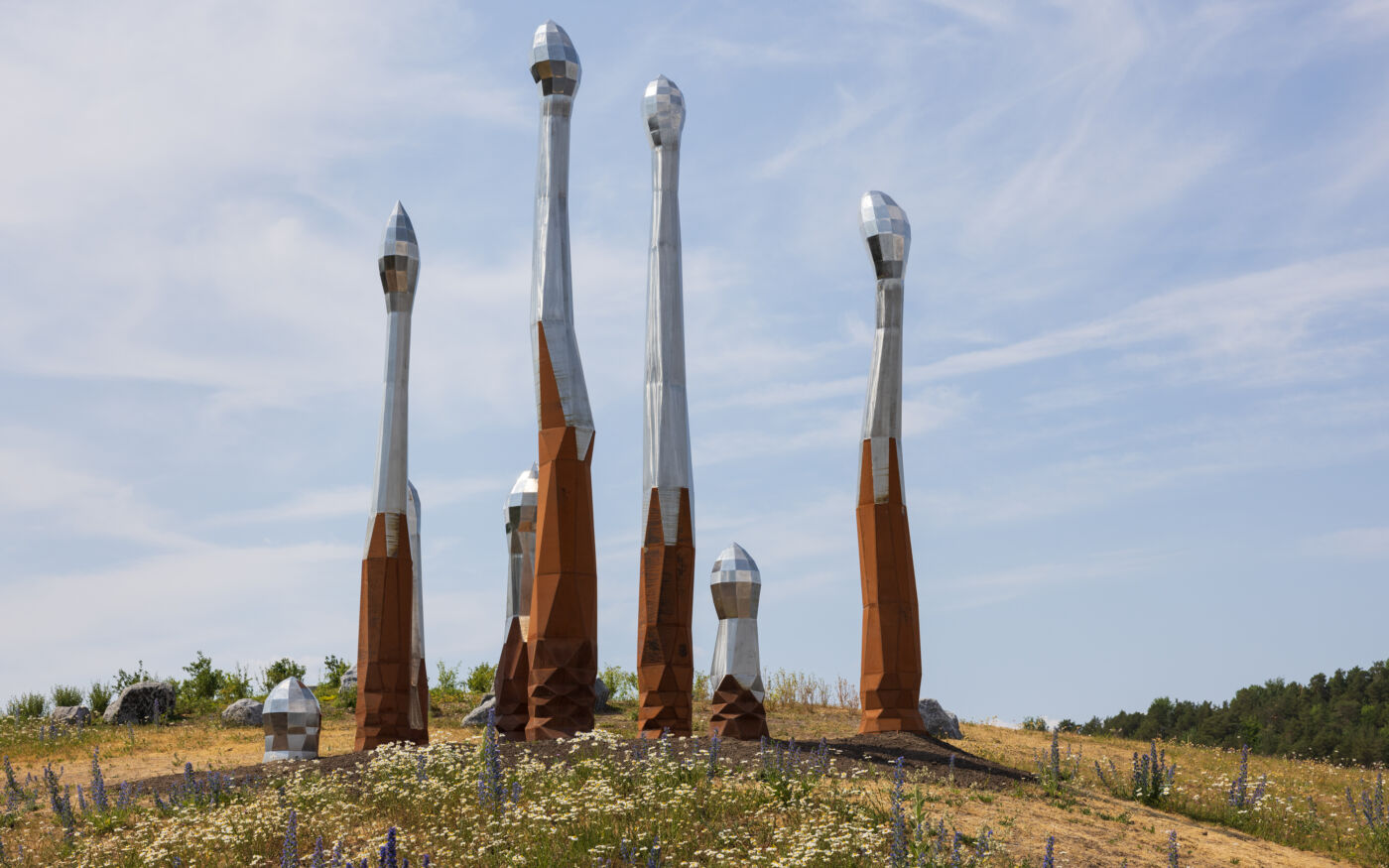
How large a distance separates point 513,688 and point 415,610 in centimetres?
210

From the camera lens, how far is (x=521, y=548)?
17984 millimetres

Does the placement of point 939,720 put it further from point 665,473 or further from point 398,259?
point 398,259

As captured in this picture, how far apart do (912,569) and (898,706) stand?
1.80 metres

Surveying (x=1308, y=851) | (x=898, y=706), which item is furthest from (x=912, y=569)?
(x=1308, y=851)

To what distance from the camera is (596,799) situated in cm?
988

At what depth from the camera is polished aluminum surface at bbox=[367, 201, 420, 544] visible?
691 inches

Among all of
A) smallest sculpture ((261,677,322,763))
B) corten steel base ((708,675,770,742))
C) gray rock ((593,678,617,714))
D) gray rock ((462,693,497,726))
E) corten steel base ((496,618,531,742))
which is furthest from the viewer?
gray rock ((593,678,617,714))

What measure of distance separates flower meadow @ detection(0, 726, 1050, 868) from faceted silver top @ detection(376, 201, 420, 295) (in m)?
7.10

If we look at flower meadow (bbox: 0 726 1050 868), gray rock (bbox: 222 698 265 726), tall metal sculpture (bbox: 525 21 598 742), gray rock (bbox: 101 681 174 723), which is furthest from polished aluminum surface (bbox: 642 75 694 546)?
Answer: gray rock (bbox: 101 681 174 723)

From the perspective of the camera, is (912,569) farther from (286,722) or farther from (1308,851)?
(286,722)

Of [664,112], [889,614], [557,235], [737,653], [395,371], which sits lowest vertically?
[737,653]

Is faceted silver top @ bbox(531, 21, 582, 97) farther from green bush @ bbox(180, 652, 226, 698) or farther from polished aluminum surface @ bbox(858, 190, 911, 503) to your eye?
green bush @ bbox(180, 652, 226, 698)

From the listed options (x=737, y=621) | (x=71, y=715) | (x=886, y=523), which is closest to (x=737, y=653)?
(x=737, y=621)

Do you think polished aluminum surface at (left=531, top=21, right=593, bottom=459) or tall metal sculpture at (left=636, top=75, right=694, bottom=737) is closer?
tall metal sculpture at (left=636, top=75, right=694, bottom=737)
